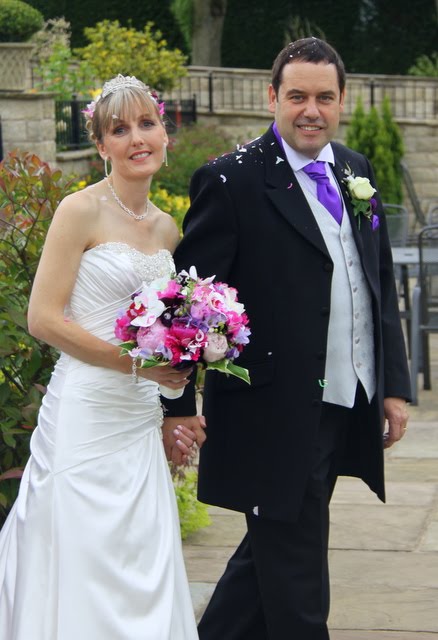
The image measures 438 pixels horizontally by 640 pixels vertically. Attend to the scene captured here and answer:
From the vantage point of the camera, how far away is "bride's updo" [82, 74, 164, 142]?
353 centimetres

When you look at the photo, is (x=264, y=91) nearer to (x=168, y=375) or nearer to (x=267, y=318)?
(x=267, y=318)

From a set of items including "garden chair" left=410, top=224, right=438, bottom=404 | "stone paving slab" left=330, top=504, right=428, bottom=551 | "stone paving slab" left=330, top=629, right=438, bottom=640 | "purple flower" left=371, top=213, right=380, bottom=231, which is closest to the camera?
"purple flower" left=371, top=213, right=380, bottom=231

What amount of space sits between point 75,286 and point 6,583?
2.99ft

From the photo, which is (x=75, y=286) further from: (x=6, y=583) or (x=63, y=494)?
(x=6, y=583)

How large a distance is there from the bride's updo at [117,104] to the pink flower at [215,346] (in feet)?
Result: 2.49

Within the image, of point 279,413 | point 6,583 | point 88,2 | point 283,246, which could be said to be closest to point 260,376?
point 279,413

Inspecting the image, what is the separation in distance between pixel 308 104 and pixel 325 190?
0.28 meters

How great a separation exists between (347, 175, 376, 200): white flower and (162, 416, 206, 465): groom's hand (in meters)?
0.80

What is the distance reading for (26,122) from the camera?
49.4 feet

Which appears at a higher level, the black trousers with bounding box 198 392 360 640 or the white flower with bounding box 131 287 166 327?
the white flower with bounding box 131 287 166 327

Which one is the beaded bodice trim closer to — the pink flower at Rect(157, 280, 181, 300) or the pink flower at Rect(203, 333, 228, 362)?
the pink flower at Rect(157, 280, 181, 300)

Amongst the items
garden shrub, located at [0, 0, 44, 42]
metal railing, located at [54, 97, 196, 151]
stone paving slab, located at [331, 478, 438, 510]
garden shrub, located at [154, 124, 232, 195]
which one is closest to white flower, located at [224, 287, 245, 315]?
stone paving slab, located at [331, 478, 438, 510]

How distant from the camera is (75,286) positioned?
3506 mm

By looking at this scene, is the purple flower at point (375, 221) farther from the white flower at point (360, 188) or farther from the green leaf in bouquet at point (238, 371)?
the green leaf in bouquet at point (238, 371)
